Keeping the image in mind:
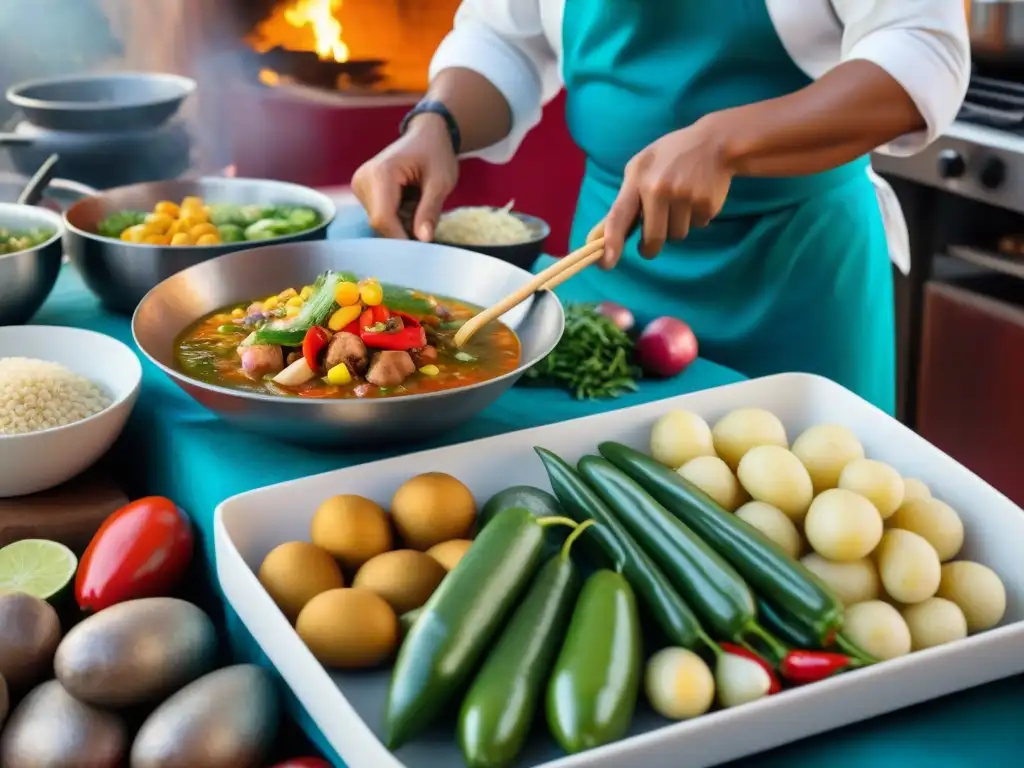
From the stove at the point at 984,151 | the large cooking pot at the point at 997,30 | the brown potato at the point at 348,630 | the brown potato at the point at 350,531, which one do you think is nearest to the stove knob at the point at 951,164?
the stove at the point at 984,151

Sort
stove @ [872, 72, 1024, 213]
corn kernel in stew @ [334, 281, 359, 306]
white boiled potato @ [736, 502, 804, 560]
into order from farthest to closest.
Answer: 1. stove @ [872, 72, 1024, 213]
2. corn kernel in stew @ [334, 281, 359, 306]
3. white boiled potato @ [736, 502, 804, 560]

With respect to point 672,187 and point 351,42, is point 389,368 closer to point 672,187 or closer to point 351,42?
point 672,187

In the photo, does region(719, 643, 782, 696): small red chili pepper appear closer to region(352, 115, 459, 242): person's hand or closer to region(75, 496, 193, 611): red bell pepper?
region(75, 496, 193, 611): red bell pepper

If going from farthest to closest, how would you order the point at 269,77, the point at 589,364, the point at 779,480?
the point at 269,77 → the point at 589,364 → the point at 779,480

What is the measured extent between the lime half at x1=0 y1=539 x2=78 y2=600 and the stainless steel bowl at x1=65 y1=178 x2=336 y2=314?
0.52m

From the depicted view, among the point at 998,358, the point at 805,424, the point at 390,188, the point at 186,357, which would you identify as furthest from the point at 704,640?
the point at 998,358

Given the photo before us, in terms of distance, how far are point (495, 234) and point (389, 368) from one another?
627mm

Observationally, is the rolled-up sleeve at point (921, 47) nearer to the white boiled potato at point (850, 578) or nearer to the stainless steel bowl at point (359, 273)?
the stainless steel bowl at point (359, 273)

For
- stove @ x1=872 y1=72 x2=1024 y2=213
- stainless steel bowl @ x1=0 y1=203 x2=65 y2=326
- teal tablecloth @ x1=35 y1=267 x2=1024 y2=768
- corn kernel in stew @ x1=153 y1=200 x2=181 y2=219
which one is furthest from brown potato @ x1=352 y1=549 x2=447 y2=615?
stove @ x1=872 y1=72 x2=1024 y2=213

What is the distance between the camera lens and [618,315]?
1601mm

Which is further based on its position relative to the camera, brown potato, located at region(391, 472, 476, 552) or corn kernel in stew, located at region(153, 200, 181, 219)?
corn kernel in stew, located at region(153, 200, 181, 219)

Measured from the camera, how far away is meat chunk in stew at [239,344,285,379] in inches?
52.6

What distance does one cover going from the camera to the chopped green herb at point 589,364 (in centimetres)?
150

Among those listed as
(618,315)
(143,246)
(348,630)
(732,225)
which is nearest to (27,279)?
(143,246)
